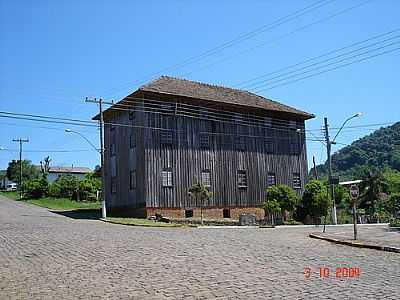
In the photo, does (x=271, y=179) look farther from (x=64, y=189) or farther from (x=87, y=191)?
(x=64, y=189)

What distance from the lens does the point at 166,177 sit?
118 feet

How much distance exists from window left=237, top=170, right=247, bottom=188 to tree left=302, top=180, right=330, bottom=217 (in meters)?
5.21

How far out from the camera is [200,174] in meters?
37.8

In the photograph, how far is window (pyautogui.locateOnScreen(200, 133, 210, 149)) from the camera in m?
38.2

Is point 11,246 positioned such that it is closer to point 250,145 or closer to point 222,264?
point 222,264

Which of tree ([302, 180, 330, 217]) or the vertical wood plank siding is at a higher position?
the vertical wood plank siding

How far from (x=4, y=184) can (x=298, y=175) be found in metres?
96.9

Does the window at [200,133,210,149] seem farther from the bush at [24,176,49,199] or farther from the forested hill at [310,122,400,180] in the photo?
the forested hill at [310,122,400,180]

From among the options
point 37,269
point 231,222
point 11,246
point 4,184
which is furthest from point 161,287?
point 4,184

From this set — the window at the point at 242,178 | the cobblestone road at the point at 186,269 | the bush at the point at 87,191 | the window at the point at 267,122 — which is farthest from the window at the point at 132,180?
the bush at the point at 87,191

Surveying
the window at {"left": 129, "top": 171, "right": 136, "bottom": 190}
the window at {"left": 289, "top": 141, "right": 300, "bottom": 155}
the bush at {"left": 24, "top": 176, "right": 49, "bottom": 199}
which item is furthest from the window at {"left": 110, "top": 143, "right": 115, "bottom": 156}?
the bush at {"left": 24, "top": 176, "right": 49, "bottom": 199}

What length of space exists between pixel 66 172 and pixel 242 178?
268ft

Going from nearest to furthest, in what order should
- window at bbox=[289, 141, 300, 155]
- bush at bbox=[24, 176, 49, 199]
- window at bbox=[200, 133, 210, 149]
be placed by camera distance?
window at bbox=[200, 133, 210, 149]
window at bbox=[289, 141, 300, 155]
bush at bbox=[24, 176, 49, 199]

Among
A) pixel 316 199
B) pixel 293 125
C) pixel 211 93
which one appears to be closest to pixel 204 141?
pixel 211 93
